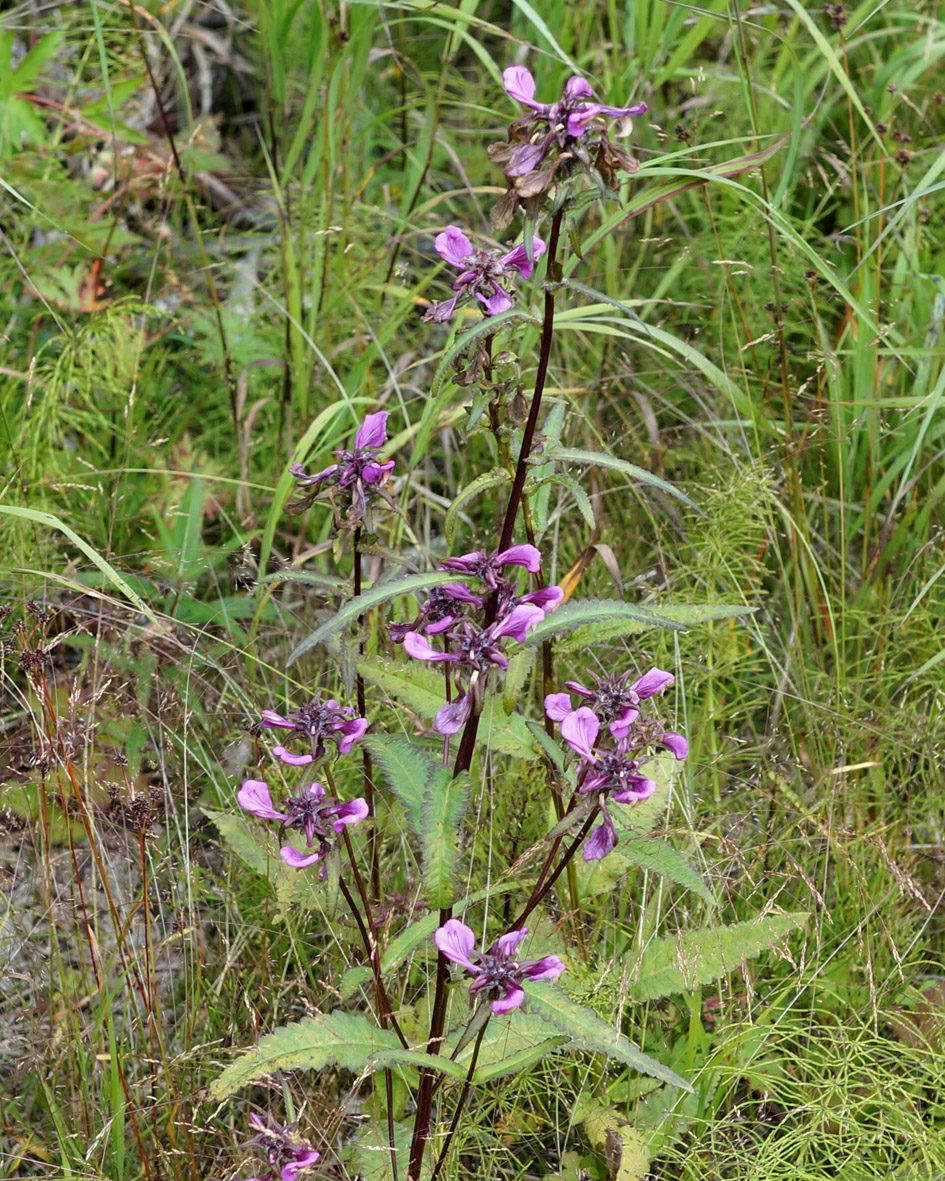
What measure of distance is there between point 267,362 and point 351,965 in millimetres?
1536

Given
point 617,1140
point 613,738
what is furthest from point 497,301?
point 617,1140

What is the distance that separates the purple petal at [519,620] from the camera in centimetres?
122

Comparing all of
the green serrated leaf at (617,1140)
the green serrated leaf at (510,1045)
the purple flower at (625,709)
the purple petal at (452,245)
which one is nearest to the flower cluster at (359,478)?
the purple petal at (452,245)

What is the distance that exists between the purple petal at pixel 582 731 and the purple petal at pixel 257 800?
14.8 inches

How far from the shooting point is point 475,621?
1.32m

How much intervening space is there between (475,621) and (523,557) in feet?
0.36

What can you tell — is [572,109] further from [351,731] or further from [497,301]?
[351,731]

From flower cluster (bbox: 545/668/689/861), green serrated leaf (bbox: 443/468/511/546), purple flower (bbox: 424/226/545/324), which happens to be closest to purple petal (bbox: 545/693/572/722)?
flower cluster (bbox: 545/668/689/861)

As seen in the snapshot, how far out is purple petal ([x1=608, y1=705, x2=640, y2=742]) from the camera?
4.26ft

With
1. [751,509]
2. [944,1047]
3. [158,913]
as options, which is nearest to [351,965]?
[158,913]

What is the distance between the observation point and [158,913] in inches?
79.1

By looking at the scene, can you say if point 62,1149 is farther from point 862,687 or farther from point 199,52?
point 199,52

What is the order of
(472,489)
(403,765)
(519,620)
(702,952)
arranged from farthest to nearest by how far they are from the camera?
(702,952) → (403,765) → (472,489) → (519,620)

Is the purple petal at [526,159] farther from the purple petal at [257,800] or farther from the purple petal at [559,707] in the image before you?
the purple petal at [257,800]
